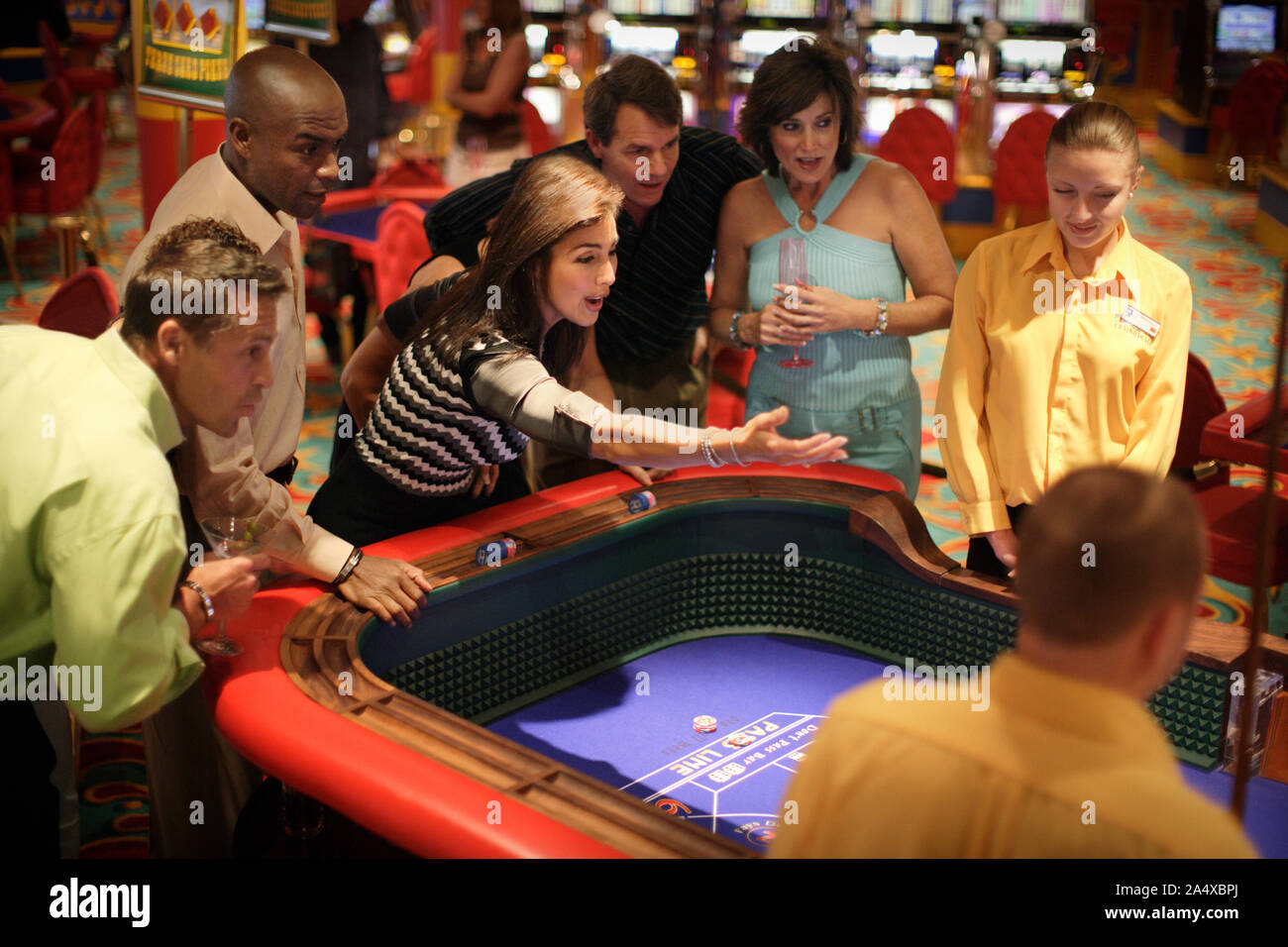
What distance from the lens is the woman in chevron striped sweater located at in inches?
87.0

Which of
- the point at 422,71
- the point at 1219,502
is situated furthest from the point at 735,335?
the point at 422,71

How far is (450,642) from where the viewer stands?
7.97 ft

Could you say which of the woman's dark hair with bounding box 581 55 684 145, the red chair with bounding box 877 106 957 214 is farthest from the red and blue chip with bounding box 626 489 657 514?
the red chair with bounding box 877 106 957 214

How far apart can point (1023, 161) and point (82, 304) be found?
231 inches

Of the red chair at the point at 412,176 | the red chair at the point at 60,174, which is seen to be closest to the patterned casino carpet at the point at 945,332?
the red chair at the point at 60,174

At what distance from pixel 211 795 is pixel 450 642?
512 millimetres

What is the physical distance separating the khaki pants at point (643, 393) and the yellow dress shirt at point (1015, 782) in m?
2.01

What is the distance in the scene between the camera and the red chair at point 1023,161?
7758mm

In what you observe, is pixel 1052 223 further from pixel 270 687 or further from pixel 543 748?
pixel 270 687

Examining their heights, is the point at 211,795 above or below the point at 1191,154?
below

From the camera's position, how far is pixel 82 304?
3480 mm

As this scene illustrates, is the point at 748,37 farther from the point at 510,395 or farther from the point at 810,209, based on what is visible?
the point at 510,395

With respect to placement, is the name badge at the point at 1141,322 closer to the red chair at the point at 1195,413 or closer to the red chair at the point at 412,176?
the red chair at the point at 1195,413

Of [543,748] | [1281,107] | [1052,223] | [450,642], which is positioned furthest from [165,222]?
[1281,107]
